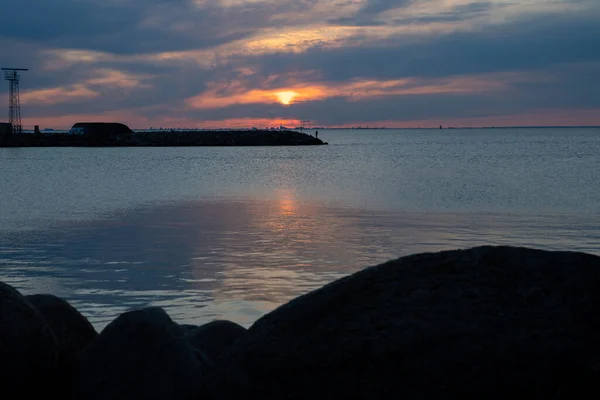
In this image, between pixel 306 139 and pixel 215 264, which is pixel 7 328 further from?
pixel 306 139

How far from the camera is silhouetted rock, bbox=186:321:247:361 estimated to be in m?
6.43

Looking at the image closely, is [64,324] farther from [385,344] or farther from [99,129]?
[99,129]

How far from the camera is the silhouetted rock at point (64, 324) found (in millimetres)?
6047

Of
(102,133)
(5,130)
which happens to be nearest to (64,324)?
(5,130)

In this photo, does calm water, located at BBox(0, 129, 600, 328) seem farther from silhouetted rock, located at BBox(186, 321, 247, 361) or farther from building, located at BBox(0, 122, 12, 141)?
building, located at BBox(0, 122, 12, 141)

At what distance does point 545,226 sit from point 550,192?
15149 mm

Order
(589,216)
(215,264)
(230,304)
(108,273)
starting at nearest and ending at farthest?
(230,304) → (108,273) → (215,264) → (589,216)

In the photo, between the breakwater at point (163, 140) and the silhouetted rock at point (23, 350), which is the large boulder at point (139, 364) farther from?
the breakwater at point (163, 140)

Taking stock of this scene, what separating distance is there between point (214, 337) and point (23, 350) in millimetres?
1768

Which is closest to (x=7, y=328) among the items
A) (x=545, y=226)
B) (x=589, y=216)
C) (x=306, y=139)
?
(x=545, y=226)

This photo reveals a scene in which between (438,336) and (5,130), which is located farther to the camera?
(5,130)

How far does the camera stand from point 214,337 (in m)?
6.52

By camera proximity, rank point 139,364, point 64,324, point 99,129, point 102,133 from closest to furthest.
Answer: point 139,364
point 64,324
point 102,133
point 99,129

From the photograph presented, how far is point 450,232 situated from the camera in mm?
19953
